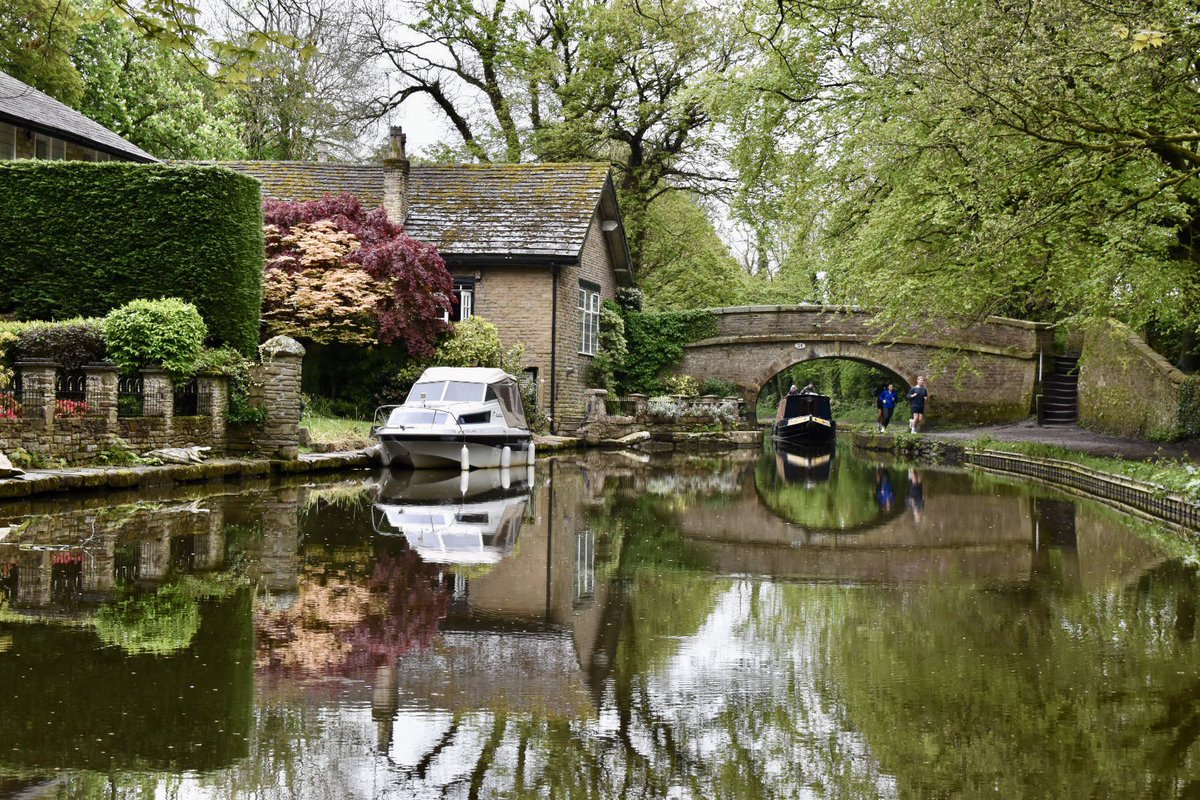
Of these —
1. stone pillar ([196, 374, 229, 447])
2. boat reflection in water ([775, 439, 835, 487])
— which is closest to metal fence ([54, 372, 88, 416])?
stone pillar ([196, 374, 229, 447])

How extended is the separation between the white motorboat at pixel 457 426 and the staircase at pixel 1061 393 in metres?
18.0

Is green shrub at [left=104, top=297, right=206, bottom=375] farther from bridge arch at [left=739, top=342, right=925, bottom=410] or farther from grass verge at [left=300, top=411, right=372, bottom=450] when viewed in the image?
bridge arch at [left=739, top=342, right=925, bottom=410]

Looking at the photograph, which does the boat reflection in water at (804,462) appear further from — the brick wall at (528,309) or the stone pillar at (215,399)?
the stone pillar at (215,399)

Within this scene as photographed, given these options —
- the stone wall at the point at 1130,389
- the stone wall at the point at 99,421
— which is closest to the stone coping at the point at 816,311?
the stone wall at the point at 1130,389

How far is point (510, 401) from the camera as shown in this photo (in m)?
21.8

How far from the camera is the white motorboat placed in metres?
19.0

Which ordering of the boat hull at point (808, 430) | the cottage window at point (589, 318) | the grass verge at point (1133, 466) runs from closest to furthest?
1. the grass verge at point (1133, 466)
2. the cottage window at point (589, 318)
3. the boat hull at point (808, 430)

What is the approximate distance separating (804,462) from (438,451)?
37.0 ft

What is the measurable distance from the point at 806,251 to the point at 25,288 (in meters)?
17.9

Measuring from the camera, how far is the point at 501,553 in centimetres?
977

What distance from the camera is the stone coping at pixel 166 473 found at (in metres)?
13.3

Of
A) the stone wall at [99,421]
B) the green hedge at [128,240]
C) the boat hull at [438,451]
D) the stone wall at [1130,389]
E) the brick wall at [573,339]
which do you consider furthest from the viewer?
the brick wall at [573,339]

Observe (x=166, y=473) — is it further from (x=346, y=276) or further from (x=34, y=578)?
(x=346, y=276)

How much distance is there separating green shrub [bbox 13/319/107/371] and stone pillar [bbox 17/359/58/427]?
1203 mm
